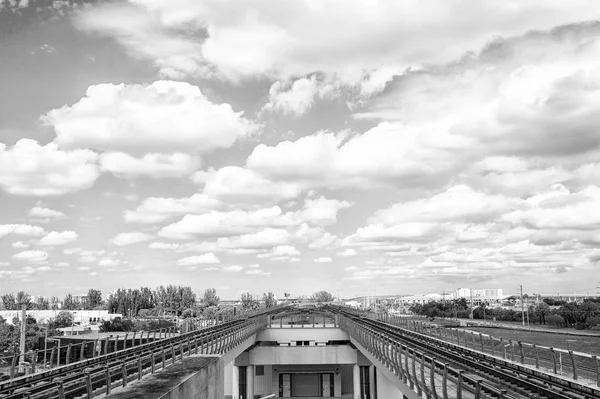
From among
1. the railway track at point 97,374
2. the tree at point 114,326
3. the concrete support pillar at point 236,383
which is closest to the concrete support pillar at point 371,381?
the concrete support pillar at point 236,383

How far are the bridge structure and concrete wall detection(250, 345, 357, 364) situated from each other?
0.10m

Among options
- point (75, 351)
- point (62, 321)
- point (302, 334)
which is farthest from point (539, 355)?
point (62, 321)

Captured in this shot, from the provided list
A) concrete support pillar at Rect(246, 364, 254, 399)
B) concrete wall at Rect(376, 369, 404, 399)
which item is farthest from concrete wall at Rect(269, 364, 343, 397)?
concrete wall at Rect(376, 369, 404, 399)

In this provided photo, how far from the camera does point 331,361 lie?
2149 inches

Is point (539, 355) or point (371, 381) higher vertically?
point (539, 355)

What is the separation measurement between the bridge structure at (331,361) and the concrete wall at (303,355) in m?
0.10

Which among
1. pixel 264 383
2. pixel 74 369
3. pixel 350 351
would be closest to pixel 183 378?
pixel 74 369

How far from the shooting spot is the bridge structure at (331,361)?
49.5 ft

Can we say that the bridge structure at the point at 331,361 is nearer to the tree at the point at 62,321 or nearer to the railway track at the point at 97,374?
the railway track at the point at 97,374

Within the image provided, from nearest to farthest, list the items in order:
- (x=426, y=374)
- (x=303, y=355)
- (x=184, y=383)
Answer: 1. (x=184, y=383)
2. (x=426, y=374)
3. (x=303, y=355)

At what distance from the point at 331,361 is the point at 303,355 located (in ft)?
9.92

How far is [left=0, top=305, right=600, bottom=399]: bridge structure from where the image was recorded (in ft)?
49.5

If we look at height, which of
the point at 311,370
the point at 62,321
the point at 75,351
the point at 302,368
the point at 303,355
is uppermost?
the point at 75,351

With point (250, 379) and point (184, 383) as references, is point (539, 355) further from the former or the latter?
point (250, 379)
